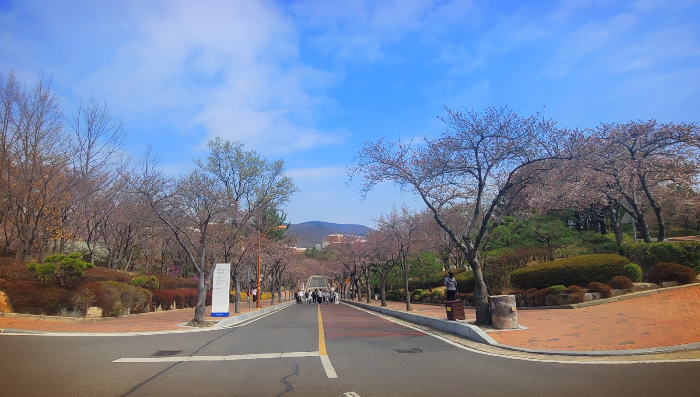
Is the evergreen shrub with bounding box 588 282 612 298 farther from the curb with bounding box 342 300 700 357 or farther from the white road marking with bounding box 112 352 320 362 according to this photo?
the white road marking with bounding box 112 352 320 362

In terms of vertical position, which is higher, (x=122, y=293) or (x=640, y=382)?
(x=122, y=293)

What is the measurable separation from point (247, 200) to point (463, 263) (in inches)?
880

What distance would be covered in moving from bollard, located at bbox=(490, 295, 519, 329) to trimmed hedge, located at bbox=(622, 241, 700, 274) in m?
9.45

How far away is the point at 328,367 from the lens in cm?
798

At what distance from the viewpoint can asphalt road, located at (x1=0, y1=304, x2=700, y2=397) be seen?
20.0 ft

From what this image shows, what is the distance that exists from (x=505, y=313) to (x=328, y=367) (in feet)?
21.0

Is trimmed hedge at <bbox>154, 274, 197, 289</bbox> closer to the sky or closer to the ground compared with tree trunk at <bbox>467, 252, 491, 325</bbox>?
closer to the sky

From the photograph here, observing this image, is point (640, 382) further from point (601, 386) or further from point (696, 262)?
point (696, 262)

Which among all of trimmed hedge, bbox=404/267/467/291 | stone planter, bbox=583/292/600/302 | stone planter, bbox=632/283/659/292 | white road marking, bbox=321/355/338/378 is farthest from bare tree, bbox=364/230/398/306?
white road marking, bbox=321/355/338/378

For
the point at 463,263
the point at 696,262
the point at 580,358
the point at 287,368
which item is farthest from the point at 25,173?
the point at 463,263

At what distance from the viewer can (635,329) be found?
1012 centimetres

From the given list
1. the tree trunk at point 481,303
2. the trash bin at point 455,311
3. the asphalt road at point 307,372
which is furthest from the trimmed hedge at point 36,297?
the tree trunk at point 481,303

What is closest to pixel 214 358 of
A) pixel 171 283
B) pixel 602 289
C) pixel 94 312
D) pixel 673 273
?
pixel 94 312

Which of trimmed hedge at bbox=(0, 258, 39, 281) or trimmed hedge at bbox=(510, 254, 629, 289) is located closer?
trimmed hedge at bbox=(0, 258, 39, 281)
